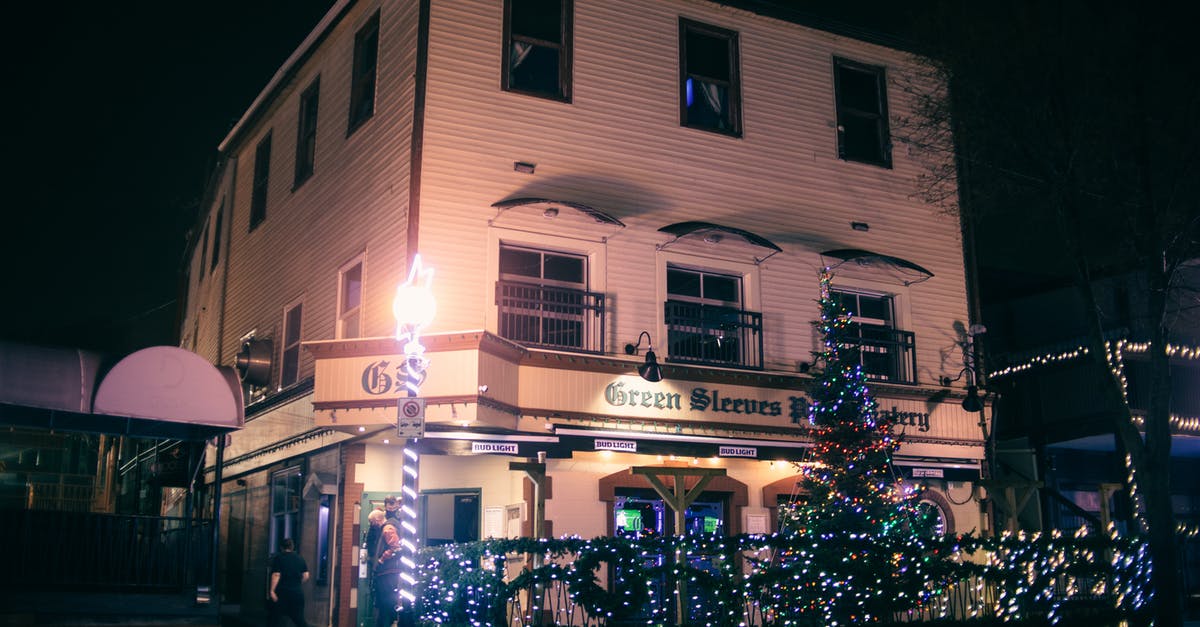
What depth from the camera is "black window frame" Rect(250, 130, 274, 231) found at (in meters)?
24.5

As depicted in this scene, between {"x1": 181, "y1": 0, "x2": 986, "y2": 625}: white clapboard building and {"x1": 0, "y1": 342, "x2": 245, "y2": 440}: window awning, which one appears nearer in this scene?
{"x1": 0, "y1": 342, "x2": 245, "y2": 440}: window awning

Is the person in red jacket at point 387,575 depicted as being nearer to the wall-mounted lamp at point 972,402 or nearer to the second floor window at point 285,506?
the second floor window at point 285,506

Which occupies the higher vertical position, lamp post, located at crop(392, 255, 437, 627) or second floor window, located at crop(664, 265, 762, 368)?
second floor window, located at crop(664, 265, 762, 368)

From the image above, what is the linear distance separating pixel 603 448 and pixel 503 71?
6.50m

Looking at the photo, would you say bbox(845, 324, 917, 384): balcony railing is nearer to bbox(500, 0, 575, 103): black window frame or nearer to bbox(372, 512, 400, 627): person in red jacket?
bbox(500, 0, 575, 103): black window frame

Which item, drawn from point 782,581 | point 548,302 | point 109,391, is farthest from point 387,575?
point 782,581

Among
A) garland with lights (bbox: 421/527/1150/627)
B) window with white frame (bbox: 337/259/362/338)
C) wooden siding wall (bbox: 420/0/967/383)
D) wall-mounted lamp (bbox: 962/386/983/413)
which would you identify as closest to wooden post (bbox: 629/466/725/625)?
garland with lights (bbox: 421/527/1150/627)

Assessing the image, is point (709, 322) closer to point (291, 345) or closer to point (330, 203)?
point (330, 203)

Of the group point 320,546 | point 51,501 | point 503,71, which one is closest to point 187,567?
point 320,546

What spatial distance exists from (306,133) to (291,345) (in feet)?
14.7

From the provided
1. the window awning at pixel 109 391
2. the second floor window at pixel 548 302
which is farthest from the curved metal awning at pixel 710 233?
the window awning at pixel 109 391

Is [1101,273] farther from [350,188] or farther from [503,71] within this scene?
[350,188]

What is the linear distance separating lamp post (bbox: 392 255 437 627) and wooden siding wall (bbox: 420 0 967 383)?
1.67 meters

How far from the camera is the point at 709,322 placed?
1869 centimetres
